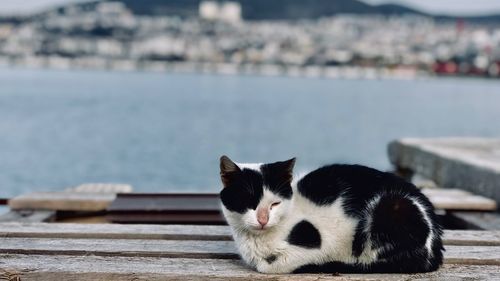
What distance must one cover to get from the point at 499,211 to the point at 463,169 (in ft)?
3.16

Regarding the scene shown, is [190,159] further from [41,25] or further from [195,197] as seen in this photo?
[41,25]

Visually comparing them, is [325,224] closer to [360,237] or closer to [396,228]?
[360,237]

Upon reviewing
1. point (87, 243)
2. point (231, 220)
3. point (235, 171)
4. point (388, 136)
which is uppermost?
point (235, 171)

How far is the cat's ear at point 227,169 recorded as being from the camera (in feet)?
9.80

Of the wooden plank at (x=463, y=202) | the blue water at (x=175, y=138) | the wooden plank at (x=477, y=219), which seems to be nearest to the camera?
the wooden plank at (x=477, y=219)

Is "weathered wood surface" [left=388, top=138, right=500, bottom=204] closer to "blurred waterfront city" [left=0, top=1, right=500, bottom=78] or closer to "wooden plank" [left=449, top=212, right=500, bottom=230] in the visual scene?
"wooden plank" [left=449, top=212, right=500, bottom=230]

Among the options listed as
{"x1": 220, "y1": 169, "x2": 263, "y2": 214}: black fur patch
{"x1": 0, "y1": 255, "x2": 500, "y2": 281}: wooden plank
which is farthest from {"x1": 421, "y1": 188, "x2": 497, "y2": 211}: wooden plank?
{"x1": 220, "y1": 169, "x2": 263, "y2": 214}: black fur patch

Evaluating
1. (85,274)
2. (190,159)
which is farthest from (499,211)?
(190,159)

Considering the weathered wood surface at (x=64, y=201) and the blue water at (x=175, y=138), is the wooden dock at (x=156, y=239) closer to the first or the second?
the weathered wood surface at (x=64, y=201)

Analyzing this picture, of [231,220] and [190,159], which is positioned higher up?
[231,220]

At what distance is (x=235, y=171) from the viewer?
9.91 feet

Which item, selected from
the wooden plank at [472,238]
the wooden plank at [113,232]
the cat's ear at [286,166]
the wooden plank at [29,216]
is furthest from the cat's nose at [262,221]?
the wooden plank at [29,216]

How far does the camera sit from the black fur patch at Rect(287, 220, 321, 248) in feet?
9.87

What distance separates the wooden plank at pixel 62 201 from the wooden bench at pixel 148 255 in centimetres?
138
